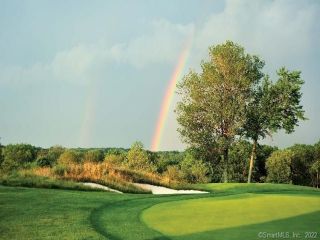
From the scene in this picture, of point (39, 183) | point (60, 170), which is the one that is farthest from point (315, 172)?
point (39, 183)

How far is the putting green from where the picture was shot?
1045 centimetres

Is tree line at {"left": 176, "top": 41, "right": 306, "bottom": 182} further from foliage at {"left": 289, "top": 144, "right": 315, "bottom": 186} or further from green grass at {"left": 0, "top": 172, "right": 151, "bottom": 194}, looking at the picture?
foliage at {"left": 289, "top": 144, "right": 315, "bottom": 186}

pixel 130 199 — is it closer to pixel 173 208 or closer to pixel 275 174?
pixel 173 208

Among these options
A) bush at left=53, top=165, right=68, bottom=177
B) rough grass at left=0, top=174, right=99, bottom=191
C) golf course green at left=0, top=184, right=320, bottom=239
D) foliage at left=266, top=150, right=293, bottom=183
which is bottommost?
golf course green at left=0, top=184, right=320, bottom=239

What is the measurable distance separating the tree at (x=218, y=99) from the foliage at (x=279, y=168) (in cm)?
3085

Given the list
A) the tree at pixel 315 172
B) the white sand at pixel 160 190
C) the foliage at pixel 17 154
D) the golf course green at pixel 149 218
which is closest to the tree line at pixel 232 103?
the white sand at pixel 160 190

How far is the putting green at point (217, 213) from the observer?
34.3 ft

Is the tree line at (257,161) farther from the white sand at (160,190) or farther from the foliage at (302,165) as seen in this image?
the white sand at (160,190)

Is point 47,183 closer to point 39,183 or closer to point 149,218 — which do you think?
point 39,183

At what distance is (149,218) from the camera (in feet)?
39.7


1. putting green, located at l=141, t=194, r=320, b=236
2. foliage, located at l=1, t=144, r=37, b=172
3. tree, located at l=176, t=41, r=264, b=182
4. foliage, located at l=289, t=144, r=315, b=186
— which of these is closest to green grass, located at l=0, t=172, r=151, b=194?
putting green, located at l=141, t=194, r=320, b=236

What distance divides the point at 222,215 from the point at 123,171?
19202 mm

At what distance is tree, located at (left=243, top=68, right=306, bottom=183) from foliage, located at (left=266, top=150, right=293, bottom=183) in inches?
1199

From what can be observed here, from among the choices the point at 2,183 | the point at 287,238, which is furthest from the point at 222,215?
the point at 2,183
